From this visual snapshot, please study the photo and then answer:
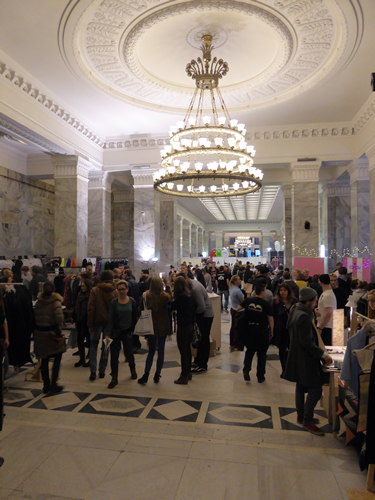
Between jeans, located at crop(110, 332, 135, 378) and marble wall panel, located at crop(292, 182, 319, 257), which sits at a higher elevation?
marble wall panel, located at crop(292, 182, 319, 257)

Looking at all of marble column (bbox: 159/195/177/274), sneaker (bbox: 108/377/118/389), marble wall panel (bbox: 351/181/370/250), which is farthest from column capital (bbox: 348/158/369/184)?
sneaker (bbox: 108/377/118/389)

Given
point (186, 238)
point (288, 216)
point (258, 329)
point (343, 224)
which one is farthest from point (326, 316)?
point (186, 238)

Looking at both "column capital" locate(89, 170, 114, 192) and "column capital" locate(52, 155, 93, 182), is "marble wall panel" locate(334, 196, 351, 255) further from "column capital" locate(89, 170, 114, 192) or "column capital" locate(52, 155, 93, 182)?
"column capital" locate(52, 155, 93, 182)

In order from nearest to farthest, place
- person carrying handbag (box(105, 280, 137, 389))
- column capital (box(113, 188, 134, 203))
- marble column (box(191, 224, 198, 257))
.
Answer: person carrying handbag (box(105, 280, 137, 389)) < column capital (box(113, 188, 134, 203)) < marble column (box(191, 224, 198, 257))

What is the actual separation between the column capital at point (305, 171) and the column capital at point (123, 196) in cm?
797

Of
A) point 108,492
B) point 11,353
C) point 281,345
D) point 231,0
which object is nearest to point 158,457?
point 108,492

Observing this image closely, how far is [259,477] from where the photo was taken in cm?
285

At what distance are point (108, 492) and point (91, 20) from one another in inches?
288

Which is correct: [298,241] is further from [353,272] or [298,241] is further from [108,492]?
[108,492]

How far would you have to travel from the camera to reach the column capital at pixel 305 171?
11.7m

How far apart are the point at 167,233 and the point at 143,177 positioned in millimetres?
2911

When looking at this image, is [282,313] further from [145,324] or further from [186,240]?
[186,240]

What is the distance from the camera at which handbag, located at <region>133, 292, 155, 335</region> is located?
4762mm

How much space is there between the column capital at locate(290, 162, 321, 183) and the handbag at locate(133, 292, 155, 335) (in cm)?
873
